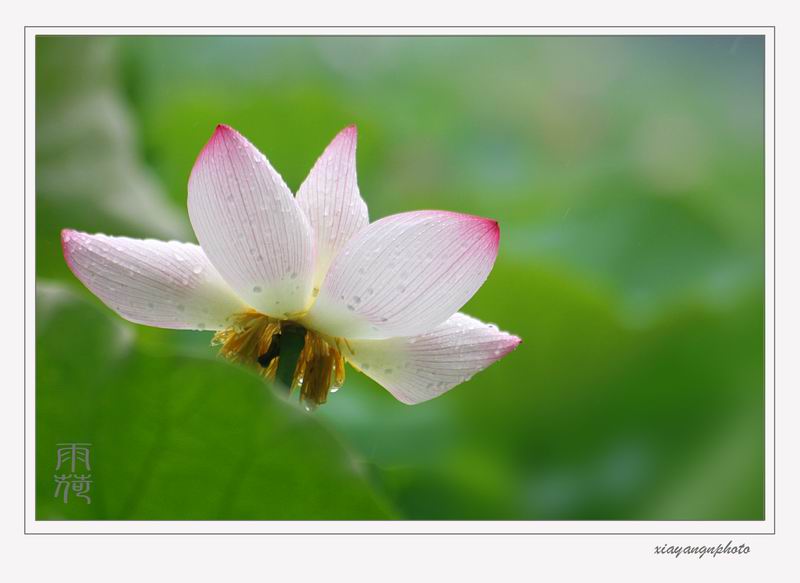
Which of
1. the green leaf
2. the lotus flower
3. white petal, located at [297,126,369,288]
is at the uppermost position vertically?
white petal, located at [297,126,369,288]

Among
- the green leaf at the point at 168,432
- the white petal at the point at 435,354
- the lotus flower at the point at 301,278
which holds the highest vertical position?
the lotus flower at the point at 301,278

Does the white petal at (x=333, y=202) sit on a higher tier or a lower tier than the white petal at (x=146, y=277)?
higher

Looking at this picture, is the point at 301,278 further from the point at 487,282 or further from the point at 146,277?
the point at 487,282

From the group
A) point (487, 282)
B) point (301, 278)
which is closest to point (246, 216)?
point (301, 278)

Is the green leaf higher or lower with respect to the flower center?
lower
